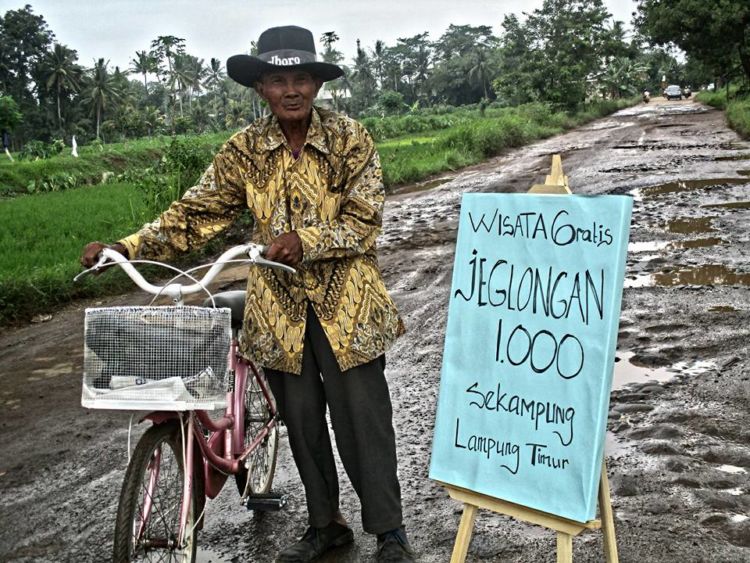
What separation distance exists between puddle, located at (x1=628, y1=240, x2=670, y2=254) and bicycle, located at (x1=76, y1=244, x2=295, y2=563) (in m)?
6.31

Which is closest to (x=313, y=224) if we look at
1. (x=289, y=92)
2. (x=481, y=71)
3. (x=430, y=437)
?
(x=289, y=92)

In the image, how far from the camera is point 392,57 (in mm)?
107062

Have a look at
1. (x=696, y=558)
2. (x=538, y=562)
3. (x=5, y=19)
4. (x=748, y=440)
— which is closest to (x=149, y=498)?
(x=538, y=562)

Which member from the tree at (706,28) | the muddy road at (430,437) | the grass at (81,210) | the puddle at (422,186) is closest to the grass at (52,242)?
the grass at (81,210)

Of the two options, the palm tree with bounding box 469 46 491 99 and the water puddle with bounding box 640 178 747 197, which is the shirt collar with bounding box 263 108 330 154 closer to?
the water puddle with bounding box 640 178 747 197

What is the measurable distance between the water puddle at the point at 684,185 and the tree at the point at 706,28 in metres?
21.1

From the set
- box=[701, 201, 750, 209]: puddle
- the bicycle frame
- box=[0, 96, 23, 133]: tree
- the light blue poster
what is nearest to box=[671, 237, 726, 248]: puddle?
box=[701, 201, 750, 209]: puddle

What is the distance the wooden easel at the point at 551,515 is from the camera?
242 cm

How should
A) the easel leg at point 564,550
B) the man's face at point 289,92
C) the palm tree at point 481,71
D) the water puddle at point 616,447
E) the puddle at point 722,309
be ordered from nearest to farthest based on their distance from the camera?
1. the easel leg at point 564,550
2. the man's face at point 289,92
3. the water puddle at point 616,447
4. the puddle at point 722,309
5. the palm tree at point 481,71

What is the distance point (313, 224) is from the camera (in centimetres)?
293

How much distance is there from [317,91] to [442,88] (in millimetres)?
90936

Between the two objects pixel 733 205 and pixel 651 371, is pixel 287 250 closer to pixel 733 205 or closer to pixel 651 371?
pixel 651 371

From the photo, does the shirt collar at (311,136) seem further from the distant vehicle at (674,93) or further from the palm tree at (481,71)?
the palm tree at (481,71)

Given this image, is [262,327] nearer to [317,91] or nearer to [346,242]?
[346,242]
